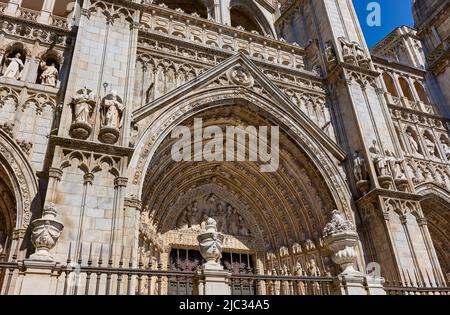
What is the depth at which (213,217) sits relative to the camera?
13312 millimetres

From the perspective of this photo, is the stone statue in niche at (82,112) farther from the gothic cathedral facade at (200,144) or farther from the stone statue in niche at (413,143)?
the stone statue in niche at (413,143)

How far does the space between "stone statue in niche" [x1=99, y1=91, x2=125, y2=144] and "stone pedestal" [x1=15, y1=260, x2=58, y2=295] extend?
416 centimetres

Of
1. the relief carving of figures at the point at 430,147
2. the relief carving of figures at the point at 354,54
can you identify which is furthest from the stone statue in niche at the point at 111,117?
the relief carving of figures at the point at 430,147

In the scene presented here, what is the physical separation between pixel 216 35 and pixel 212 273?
448 inches

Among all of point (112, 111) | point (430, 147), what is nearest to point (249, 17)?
point (430, 147)

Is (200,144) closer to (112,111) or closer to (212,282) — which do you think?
(112,111)

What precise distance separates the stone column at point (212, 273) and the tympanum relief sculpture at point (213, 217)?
625 centimetres

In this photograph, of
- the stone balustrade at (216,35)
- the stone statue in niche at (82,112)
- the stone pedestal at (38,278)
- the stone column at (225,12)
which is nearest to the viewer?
the stone pedestal at (38,278)

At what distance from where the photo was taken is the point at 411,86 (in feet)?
62.1

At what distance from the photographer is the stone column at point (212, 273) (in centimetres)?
613

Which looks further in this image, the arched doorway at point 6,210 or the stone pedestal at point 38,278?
the arched doorway at point 6,210

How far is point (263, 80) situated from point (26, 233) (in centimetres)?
891
